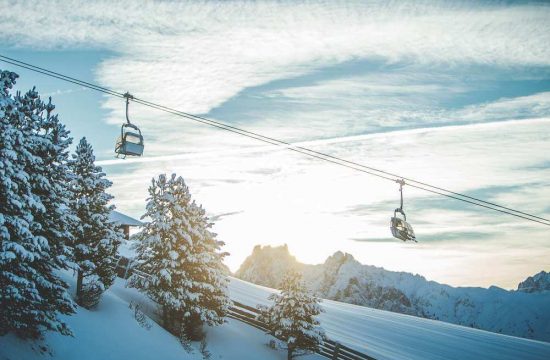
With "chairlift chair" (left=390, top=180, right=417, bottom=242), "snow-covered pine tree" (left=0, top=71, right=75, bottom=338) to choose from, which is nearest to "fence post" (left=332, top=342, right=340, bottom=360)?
"chairlift chair" (left=390, top=180, right=417, bottom=242)

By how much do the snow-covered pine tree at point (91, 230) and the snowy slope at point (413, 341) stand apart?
53.5 feet

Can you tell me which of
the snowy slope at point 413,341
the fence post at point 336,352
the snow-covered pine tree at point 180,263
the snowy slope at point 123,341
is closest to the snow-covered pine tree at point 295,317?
the fence post at point 336,352

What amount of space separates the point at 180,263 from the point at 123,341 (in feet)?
20.0

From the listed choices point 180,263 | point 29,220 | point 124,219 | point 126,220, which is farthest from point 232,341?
point 124,219

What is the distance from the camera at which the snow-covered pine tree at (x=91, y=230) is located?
866 inches

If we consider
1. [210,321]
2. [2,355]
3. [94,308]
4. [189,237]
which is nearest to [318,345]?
[210,321]

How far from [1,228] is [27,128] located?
4.15 meters

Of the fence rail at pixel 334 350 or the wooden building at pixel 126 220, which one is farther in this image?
the wooden building at pixel 126 220

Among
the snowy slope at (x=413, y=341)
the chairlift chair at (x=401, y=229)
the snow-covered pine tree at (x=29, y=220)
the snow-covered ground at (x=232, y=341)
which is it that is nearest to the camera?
the snow-covered pine tree at (x=29, y=220)

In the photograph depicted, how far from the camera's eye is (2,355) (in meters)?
13.4

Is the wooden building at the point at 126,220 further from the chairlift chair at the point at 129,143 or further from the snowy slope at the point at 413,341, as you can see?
the chairlift chair at the point at 129,143

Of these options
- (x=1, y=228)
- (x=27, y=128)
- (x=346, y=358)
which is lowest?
(x=346, y=358)

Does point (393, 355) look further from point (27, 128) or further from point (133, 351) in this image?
point (27, 128)

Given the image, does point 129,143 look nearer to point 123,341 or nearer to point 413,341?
point 123,341
